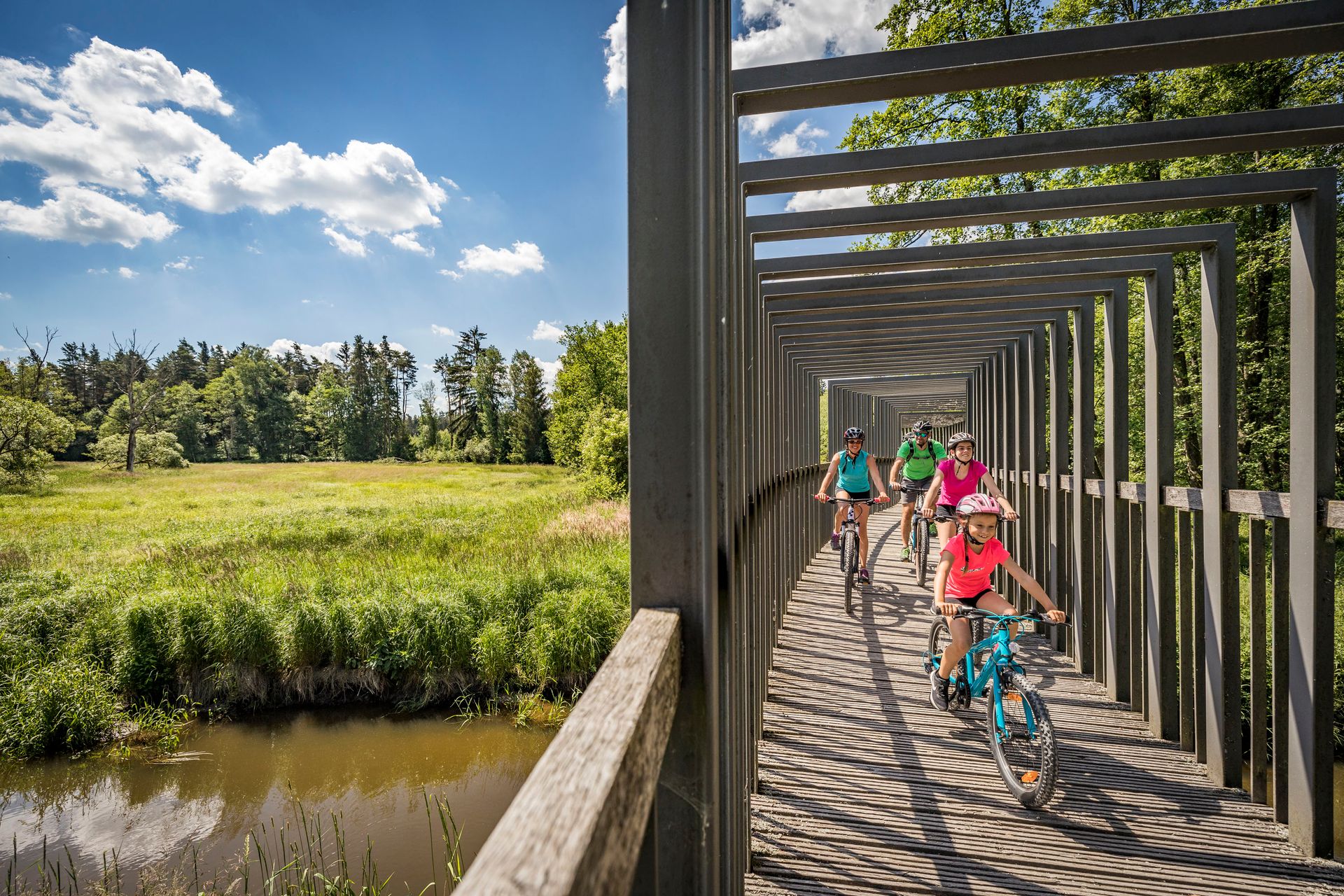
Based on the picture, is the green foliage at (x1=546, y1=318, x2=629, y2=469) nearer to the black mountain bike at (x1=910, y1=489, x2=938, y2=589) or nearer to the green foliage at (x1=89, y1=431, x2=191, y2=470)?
the green foliage at (x1=89, y1=431, x2=191, y2=470)

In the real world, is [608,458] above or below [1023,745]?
above

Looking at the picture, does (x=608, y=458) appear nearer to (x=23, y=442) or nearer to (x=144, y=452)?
(x=23, y=442)

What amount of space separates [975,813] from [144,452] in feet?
191

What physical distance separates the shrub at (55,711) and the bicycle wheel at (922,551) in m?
12.2

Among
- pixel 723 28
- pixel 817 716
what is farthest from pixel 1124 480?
pixel 723 28

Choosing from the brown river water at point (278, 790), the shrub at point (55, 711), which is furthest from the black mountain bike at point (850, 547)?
the shrub at point (55, 711)

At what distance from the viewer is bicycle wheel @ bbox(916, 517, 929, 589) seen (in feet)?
27.8

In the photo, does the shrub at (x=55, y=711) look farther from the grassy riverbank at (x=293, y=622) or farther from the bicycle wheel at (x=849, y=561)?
the bicycle wheel at (x=849, y=561)

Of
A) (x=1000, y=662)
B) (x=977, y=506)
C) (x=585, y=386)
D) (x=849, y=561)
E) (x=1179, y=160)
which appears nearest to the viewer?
(x=1000, y=662)

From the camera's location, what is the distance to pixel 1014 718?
3820mm

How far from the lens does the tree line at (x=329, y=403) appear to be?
159ft

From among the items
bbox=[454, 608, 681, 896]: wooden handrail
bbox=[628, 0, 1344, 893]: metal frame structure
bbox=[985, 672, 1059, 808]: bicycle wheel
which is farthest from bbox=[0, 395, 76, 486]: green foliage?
bbox=[454, 608, 681, 896]: wooden handrail

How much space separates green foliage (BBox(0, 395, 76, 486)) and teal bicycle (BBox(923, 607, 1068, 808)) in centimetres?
3871

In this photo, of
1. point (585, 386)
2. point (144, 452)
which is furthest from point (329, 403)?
point (585, 386)
